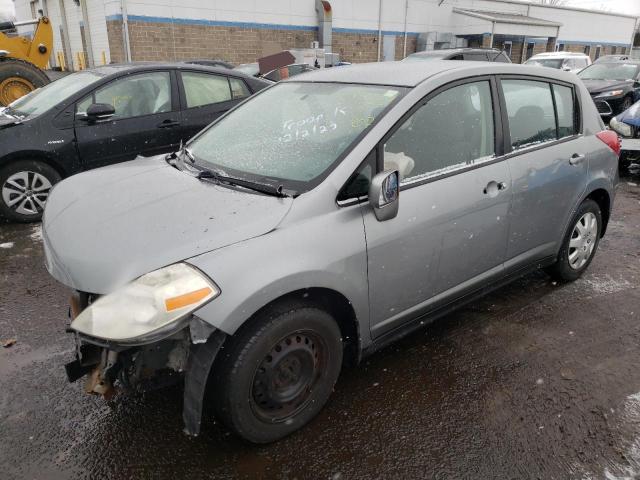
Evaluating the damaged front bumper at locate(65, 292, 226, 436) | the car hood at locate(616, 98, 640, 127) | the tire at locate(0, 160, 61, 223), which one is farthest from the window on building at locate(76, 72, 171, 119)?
the car hood at locate(616, 98, 640, 127)

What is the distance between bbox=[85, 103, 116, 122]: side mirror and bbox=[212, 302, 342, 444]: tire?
3.96 metres

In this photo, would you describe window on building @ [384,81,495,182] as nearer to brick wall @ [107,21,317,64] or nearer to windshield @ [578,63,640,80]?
windshield @ [578,63,640,80]

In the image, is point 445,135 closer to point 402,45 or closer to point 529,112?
point 529,112

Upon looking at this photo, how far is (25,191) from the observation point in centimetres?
524

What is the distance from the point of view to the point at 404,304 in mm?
2674

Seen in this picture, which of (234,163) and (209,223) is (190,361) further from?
(234,163)

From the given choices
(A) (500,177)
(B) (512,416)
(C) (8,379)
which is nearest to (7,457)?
(C) (8,379)

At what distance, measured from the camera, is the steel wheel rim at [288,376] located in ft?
7.27

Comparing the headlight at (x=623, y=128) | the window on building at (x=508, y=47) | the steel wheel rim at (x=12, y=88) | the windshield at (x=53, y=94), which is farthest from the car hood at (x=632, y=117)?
the window on building at (x=508, y=47)

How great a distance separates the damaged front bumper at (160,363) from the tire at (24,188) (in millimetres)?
3667

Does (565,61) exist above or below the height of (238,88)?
below

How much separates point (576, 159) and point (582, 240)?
2.49ft

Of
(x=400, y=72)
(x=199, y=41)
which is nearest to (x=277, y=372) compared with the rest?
(x=400, y=72)

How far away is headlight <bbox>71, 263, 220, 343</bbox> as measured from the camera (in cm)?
190
